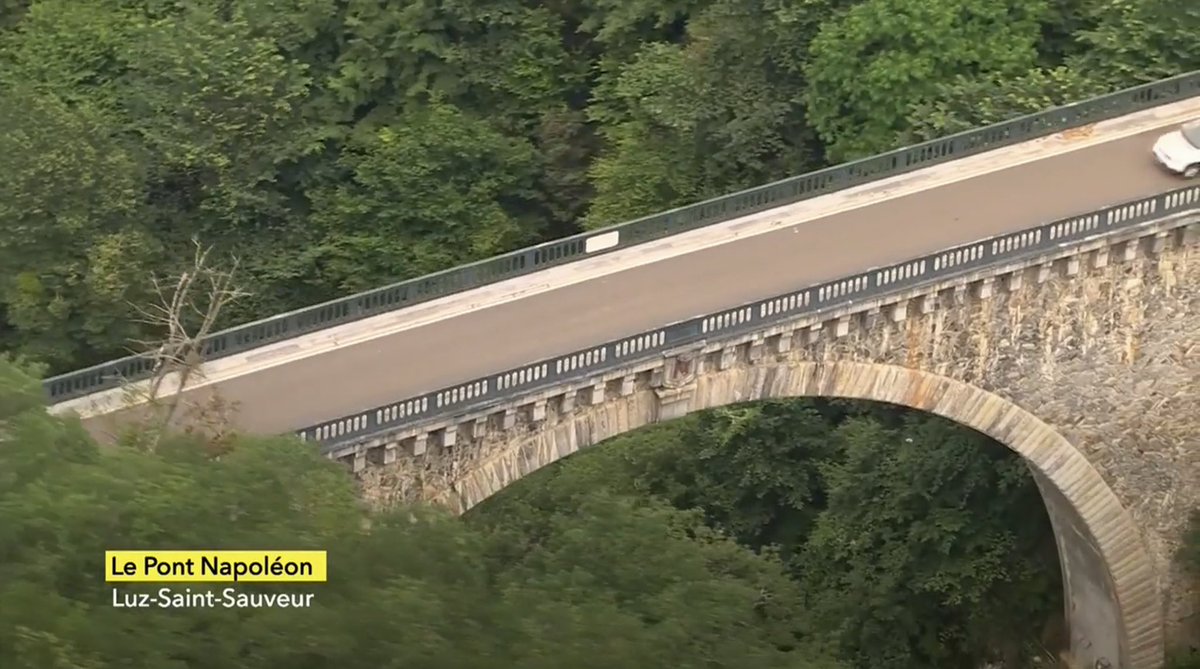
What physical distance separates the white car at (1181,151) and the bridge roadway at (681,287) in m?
0.21

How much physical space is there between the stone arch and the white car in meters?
4.60

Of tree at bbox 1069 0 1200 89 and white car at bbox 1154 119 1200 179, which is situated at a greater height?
tree at bbox 1069 0 1200 89

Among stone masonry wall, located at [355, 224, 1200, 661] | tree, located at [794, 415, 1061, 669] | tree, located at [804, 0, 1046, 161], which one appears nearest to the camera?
stone masonry wall, located at [355, 224, 1200, 661]

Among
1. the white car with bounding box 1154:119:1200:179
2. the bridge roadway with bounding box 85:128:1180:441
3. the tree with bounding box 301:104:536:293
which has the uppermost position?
the tree with bounding box 301:104:536:293

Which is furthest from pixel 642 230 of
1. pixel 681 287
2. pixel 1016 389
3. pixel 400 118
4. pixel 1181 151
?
pixel 400 118

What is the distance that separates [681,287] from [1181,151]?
26.6ft

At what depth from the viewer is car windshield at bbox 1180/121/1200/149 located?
25.1 m

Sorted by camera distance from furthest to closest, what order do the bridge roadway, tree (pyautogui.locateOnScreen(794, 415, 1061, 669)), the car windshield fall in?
tree (pyautogui.locateOnScreen(794, 415, 1061, 669)) < the car windshield < the bridge roadway

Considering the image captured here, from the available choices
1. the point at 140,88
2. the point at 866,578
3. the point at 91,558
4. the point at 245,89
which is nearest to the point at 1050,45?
the point at 866,578

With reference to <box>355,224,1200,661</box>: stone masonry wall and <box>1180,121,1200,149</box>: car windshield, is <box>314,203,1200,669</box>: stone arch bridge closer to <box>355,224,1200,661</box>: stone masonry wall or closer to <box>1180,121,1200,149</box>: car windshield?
<box>355,224,1200,661</box>: stone masonry wall

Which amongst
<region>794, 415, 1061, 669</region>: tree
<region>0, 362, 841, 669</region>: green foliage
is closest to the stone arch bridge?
<region>794, 415, 1061, 669</region>: tree

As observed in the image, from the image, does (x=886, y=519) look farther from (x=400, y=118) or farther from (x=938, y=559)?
(x=400, y=118)

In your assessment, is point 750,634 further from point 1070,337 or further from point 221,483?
point 1070,337

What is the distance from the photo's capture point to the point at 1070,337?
23609 millimetres
